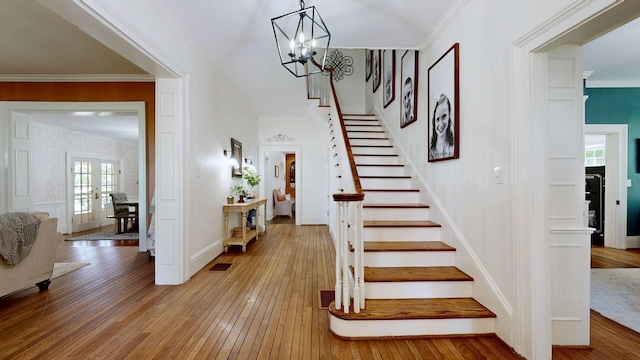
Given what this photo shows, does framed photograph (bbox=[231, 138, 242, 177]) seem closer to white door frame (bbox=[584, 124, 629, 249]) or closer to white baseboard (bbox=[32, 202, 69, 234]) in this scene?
white baseboard (bbox=[32, 202, 69, 234])

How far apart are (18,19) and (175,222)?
8.38 ft

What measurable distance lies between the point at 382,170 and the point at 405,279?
81.2 inches

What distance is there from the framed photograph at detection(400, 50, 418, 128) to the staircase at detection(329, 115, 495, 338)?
2.90ft

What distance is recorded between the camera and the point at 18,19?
2.84 meters

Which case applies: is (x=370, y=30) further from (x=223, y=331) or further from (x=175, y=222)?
(x=223, y=331)

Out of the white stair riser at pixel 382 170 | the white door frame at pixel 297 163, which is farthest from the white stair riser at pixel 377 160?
the white door frame at pixel 297 163

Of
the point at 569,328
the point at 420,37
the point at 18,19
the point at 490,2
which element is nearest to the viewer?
the point at 569,328

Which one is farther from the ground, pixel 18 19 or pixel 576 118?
pixel 18 19

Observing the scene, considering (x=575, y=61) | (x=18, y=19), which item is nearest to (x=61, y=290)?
(x=18, y=19)

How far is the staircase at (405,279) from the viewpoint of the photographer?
2.10 m

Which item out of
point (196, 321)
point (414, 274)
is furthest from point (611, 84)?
point (196, 321)

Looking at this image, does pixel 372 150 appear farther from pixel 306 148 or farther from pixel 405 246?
pixel 306 148

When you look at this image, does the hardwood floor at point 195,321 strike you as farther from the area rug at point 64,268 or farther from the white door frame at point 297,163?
the white door frame at point 297,163

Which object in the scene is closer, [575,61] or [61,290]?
[575,61]
